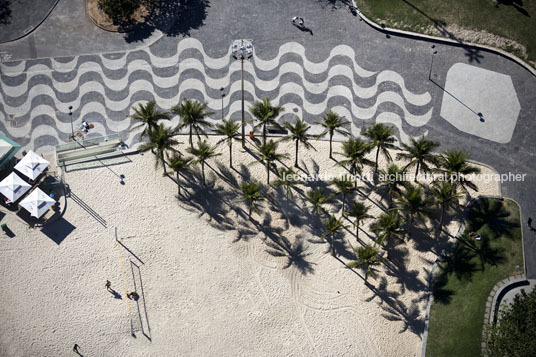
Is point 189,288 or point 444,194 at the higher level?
point 444,194

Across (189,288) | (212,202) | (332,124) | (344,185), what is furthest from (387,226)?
(189,288)

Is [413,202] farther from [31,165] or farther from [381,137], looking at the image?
[31,165]

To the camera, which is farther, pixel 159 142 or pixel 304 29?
pixel 304 29

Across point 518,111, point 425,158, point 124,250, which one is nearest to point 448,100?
point 518,111

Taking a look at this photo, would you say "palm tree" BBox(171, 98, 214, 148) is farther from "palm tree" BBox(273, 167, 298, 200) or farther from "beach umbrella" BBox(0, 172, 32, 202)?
"beach umbrella" BBox(0, 172, 32, 202)

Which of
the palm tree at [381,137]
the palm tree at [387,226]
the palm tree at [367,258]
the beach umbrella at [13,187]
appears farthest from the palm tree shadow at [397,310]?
the beach umbrella at [13,187]

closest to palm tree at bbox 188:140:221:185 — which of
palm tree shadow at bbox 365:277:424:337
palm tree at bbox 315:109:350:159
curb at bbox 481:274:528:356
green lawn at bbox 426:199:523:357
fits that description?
palm tree at bbox 315:109:350:159

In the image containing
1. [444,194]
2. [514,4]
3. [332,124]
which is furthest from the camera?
[514,4]
